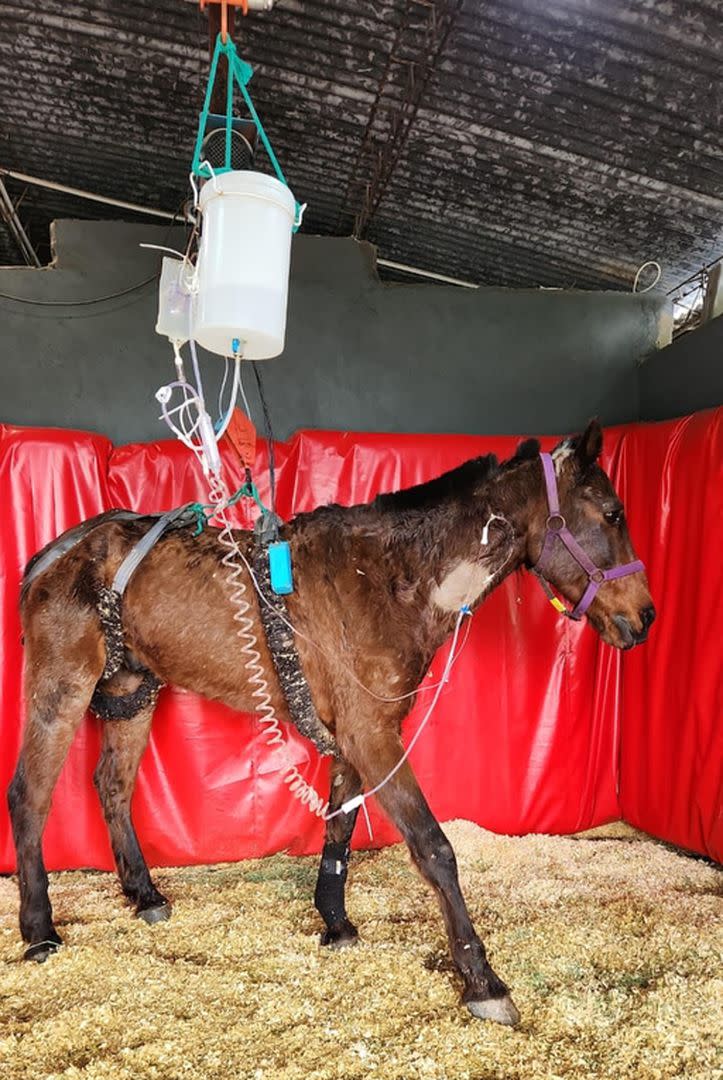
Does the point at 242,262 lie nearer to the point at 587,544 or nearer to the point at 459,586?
the point at 459,586

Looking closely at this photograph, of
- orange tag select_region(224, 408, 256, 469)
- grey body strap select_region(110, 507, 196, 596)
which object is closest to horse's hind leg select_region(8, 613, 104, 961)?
grey body strap select_region(110, 507, 196, 596)

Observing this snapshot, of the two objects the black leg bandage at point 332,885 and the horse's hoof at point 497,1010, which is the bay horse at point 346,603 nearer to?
the black leg bandage at point 332,885

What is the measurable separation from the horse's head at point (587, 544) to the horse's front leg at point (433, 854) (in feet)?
2.73

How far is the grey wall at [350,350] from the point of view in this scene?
13.8 feet

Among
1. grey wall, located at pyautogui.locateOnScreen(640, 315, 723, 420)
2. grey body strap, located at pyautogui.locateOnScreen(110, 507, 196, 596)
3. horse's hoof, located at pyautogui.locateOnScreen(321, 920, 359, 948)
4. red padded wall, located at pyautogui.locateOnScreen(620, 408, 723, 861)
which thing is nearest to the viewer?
horse's hoof, located at pyautogui.locateOnScreen(321, 920, 359, 948)

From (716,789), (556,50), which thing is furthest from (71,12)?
(716,789)

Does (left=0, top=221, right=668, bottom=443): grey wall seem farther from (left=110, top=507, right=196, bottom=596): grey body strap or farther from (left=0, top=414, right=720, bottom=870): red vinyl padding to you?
(left=110, top=507, right=196, bottom=596): grey body strap

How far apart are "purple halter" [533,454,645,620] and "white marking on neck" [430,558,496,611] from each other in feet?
0.78

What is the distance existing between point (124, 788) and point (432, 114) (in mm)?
3646

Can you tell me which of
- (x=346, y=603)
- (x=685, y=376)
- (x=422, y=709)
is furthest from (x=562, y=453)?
(x=685, y=376)

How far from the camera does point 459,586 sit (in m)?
2.39

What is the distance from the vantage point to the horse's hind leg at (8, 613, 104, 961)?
245cm

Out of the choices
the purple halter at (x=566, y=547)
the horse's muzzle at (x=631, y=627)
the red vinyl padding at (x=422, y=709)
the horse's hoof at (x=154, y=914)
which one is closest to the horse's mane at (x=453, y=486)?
the purple halter at (x=566, y=547)

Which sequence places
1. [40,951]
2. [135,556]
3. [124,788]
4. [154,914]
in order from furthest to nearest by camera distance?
[124,788]
[154,914]
[135,556]
[40,951]
